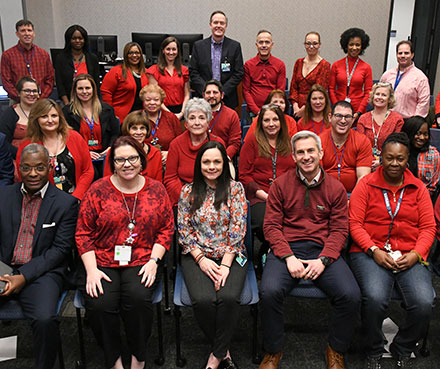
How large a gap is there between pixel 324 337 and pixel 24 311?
179 centimetres

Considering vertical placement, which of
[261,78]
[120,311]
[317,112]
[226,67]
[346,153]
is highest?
[226,67]

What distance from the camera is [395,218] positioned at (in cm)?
254

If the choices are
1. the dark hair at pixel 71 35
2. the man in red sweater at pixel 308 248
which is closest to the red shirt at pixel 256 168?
the man in red sweater at pixel 308 248

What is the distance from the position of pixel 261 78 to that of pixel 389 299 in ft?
9.53

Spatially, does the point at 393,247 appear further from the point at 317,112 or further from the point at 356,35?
the point at 356,35

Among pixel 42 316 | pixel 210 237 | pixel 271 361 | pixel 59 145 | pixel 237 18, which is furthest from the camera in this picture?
pixel 237 18

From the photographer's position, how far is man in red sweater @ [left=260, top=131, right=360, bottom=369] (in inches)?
92.4

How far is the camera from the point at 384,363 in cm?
248

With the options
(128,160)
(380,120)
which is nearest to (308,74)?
(380,120)

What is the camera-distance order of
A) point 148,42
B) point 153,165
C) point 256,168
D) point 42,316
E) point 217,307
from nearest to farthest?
point 42,316 → point 217,307 → point 153,165 → point 256,168 → point 148,42

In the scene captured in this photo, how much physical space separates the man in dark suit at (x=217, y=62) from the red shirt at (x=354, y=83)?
39.5 inches

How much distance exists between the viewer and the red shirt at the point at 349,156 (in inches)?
129

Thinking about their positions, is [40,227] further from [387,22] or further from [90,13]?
[387,22]

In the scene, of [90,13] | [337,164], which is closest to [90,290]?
[337,164]
